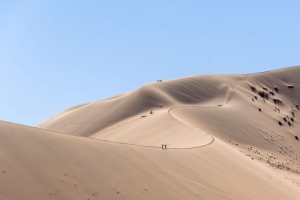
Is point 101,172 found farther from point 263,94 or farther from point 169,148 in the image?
point 263,94

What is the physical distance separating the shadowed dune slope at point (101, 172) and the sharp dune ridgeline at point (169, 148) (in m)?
0.03

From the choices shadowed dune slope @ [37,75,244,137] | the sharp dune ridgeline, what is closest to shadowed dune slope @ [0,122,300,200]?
the sharp dune ridgeline

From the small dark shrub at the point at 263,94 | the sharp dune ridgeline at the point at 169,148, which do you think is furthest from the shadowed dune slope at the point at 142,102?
the small dark shrub at the point at 263,94

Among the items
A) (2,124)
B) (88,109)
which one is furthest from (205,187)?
(88,109)

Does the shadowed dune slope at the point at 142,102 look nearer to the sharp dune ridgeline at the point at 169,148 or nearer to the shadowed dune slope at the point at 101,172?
the sharp dune ridgeline at the point at 169,148

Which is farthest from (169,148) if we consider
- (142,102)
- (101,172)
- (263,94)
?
(263,94)

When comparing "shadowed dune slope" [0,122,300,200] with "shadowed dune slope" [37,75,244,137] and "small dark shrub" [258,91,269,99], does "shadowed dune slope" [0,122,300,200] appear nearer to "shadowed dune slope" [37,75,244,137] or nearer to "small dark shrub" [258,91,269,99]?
"shadowed dune slope" [37,75,244,137]

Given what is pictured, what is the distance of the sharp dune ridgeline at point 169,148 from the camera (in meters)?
11.3

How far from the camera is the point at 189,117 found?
95.9 feet

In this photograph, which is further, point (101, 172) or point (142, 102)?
point (142, 102)

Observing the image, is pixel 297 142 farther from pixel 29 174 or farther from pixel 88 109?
pixel 29 174

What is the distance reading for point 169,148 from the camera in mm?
17297

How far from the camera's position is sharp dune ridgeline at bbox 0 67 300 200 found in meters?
11.3

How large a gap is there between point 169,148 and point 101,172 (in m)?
5.55
